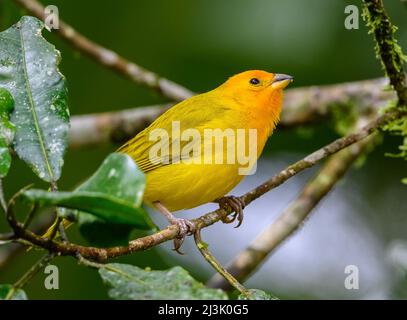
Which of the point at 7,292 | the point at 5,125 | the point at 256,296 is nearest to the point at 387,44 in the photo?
the point at 256,296

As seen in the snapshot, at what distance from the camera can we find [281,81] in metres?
4.36

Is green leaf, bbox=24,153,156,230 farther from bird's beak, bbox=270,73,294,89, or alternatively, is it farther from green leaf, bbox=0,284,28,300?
bird's beak, bbox=270,73,294,89

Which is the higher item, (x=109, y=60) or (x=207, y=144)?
(x=109, y=60)

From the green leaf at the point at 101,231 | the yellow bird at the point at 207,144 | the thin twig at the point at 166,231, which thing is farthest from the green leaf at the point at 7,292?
the yellow bird at the point at 207,144

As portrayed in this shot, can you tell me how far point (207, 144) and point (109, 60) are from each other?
5.61 feet

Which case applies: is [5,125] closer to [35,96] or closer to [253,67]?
[35,96]

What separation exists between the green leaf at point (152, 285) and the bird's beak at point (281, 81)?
229 centimetres

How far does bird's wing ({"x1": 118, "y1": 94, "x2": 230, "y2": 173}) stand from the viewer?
394 cm

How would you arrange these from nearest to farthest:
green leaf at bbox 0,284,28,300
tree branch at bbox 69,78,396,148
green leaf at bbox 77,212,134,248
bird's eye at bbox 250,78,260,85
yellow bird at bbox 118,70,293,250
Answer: green leaf at bbox 77,212,134,248 → green leaf at bbox 0,284,28,300 → yellow bird at bbox 118,70,293,250 → bird's eye at bbox 250,78,260,85 → tree branch at bbox 69,78,396,148

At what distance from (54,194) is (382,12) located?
1.93 metres

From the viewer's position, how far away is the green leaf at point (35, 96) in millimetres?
2516

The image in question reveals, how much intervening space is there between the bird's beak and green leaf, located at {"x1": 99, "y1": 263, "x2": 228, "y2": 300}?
2292 millimetres

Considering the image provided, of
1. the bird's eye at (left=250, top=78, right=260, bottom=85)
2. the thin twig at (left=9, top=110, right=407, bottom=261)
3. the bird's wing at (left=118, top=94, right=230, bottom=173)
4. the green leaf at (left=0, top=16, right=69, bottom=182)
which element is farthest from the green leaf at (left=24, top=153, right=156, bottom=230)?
the bird's eye at (left=250, top=78, right=260, bottom=85)

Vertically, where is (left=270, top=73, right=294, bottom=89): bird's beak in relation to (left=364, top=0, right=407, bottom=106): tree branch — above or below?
above
